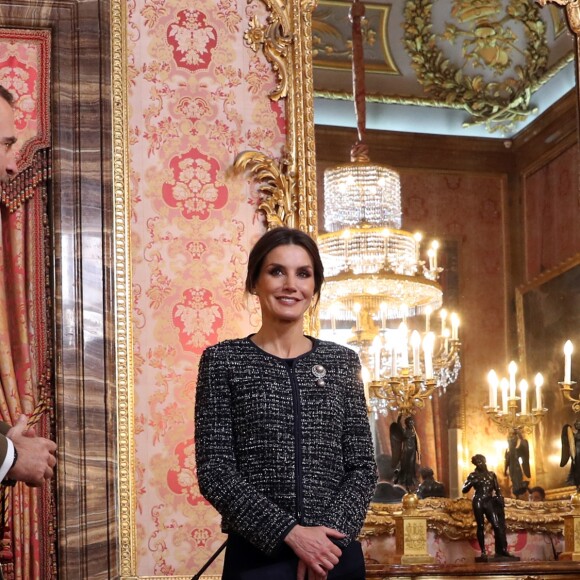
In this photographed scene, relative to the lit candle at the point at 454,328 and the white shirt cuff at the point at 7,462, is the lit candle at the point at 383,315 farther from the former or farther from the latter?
the white shirt cuff at the point at 7,462

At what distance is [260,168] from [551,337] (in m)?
1.31

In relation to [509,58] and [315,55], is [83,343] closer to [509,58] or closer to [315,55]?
[315,55]

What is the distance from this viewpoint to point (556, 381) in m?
4.22

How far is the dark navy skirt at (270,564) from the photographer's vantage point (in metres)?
2.19

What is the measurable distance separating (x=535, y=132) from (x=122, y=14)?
165 centimetres

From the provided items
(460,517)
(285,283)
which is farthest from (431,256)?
(285,283)

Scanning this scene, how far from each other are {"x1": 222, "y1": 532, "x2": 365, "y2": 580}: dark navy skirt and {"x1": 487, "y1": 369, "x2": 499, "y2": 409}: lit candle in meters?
1.93

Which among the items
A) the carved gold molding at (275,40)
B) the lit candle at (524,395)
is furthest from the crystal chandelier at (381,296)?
the carved gold molding at (275,40)

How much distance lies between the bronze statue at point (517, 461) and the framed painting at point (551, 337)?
0.18 ft

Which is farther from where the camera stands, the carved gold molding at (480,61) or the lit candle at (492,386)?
the carved gold molding at (480,61)

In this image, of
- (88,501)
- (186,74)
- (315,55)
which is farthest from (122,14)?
(88,501)

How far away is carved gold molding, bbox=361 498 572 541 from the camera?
3.90 metres

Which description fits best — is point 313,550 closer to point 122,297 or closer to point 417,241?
point 122,297

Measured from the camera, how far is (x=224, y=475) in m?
2.23
